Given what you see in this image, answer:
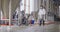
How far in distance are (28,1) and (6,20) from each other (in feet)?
55.1

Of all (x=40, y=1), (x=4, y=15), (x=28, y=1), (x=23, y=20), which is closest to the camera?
(x=23, y=20)

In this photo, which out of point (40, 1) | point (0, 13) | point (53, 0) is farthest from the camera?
point (53, 0)

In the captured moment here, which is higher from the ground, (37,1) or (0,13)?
(37,1)

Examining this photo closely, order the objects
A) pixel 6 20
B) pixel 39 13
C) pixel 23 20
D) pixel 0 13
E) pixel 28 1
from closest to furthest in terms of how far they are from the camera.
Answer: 1. pixel 23 20
2. pixel 6 20
3. pixel 0 13
4. pixel 39 13
5. pixel 28 1

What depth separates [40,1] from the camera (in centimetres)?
4397

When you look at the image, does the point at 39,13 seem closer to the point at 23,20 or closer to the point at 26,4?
the point at 26,4

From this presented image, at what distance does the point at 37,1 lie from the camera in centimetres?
4334

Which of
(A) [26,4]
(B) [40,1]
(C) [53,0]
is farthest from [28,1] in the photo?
(C) [53,0]

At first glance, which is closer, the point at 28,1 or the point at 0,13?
the point at 0,13

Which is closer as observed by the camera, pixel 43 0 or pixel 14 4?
pixel 14 4

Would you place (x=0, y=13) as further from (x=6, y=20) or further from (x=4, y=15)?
(x=6, y=20)

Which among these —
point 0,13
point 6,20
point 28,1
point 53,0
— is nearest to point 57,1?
point 53,0

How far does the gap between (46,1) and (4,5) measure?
2139cm

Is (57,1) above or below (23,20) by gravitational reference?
above
